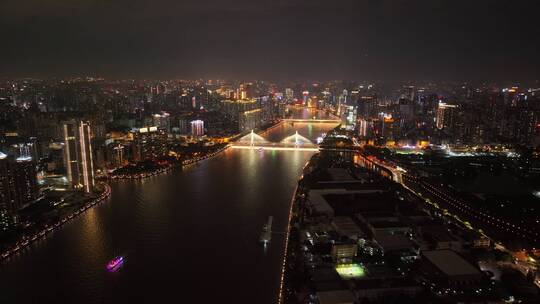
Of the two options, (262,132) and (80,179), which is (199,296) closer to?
(80,179)

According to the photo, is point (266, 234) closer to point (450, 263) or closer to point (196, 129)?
point (450, 263)

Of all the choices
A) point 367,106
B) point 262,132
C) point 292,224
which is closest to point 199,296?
point 292,224

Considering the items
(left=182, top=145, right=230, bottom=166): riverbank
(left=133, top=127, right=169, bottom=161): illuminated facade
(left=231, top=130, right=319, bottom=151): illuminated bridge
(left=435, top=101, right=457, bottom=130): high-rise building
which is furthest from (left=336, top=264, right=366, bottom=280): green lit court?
(left=435, top=101, right=457, bottom=130): high-rise building

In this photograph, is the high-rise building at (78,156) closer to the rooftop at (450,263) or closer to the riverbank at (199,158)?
the riverbank at (199,158)

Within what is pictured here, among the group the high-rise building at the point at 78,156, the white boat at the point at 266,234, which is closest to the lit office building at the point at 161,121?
the high-rise building at the point at 78,156

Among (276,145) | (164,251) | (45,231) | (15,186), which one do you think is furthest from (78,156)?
(276,145)

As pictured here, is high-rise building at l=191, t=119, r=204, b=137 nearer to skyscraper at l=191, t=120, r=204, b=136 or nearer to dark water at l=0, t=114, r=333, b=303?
skyscraper at l=191, t=120, r=204, b=136
